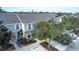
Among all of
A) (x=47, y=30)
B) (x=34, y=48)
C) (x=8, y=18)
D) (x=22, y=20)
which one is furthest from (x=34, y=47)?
(x=8, y=18)

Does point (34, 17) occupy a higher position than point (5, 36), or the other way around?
point (34, 17)

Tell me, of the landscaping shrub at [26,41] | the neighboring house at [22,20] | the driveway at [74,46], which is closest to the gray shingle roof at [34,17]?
the neighboring house at [22,20]

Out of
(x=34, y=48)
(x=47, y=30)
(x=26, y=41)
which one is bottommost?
(x=34, y=48)

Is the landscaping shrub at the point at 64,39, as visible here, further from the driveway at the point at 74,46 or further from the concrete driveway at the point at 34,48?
the concrete driveway at the point at 34,48

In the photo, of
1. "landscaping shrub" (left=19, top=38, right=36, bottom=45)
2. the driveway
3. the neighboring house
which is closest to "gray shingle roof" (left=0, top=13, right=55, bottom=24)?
the neighboring house

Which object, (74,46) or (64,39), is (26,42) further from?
(74,46)

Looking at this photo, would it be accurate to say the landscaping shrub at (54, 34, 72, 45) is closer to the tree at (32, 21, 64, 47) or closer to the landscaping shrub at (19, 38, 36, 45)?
the tree at (32, 21, 64, 47)
